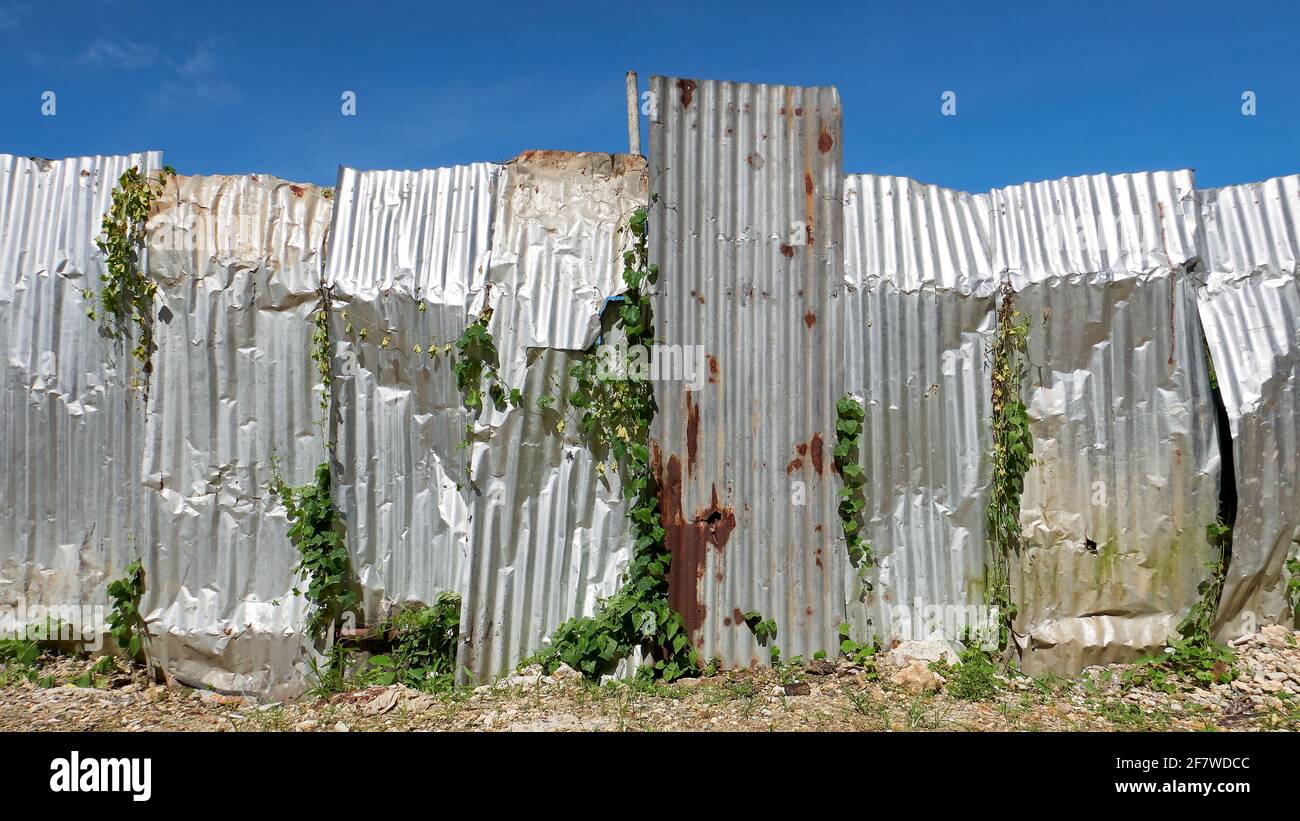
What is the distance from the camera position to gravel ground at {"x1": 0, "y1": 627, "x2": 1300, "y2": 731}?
4059 mm

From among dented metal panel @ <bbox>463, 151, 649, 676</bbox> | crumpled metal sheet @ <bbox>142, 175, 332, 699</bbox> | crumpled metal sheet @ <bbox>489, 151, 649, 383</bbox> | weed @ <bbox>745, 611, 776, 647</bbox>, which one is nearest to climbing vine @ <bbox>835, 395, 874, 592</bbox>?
weed @ <bbox>745, 611, 776, 647</bbox>

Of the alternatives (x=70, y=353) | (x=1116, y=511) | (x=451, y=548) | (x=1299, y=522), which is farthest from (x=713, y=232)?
(x=70, y=353)

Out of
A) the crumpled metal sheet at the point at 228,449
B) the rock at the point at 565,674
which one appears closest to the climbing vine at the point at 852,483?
the rock at the point at 565,674

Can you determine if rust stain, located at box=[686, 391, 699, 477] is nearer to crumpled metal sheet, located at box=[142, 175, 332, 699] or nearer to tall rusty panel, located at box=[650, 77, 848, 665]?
tall rusty panel, located at box=[650, 77, 848, 665]

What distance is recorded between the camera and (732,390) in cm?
475

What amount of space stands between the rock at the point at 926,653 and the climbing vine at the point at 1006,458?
33cm

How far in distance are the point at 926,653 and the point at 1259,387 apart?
8.50ft

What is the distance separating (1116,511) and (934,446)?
1.18 meters

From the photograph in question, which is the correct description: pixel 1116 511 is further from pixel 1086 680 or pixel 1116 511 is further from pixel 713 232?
pixel 713 232

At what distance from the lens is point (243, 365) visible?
16.0 feet

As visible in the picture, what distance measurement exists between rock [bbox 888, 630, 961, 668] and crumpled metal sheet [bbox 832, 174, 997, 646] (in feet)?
0.25

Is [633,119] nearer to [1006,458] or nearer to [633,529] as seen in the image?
[633,529]

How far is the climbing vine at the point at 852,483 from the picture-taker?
470cm

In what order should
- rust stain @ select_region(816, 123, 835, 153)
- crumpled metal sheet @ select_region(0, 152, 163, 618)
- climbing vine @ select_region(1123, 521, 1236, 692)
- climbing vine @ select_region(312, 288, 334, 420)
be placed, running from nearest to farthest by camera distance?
1. climbing vine @ select_region(1123, 521, 1236, 692)
2. climbing vine @ select_region(312, 288, 334, 420)
3. rust stain @ select_region(816, 123, 835, 153)
4. crumpled metal sheet @ select_region(0, 152, 163, 618)
